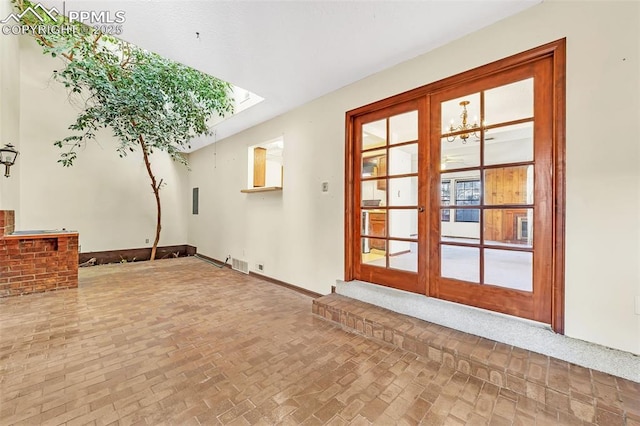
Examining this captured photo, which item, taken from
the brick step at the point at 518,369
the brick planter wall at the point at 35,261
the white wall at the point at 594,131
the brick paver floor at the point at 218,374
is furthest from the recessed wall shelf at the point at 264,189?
the brick planter wall at the point at 35,261

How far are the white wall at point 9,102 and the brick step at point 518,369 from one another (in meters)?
5.16

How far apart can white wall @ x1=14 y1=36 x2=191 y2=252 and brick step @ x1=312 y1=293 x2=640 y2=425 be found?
6132mm

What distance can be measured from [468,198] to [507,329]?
1121 mm

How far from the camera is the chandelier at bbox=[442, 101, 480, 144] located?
2.32m

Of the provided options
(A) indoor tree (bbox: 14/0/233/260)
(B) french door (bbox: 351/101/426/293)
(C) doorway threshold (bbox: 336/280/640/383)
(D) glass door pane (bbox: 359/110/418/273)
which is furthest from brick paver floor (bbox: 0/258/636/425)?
(A) indoor tree (bbox: 14/0/233/260)

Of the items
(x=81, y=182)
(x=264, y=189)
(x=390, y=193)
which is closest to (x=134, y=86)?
(x=264, y=189)

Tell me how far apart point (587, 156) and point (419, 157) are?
1205 millimetres

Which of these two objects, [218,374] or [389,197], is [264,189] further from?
[218,374]

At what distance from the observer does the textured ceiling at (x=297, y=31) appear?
1.99 m

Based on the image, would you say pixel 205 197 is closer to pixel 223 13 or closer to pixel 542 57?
pixel 223 13

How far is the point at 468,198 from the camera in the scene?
2.39 meters

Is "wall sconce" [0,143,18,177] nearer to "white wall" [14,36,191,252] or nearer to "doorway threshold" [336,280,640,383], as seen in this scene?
"white wall" [14,36,191,252]

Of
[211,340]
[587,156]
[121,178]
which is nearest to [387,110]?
[587,156]

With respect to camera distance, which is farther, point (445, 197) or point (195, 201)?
point (195, 201)
